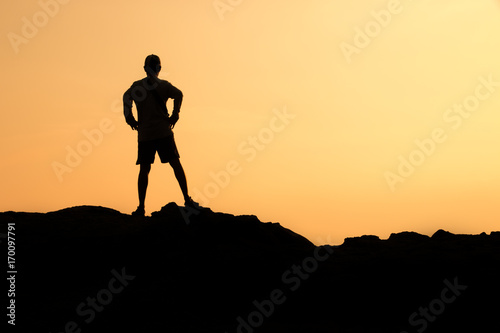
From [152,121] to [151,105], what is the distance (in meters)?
0.24

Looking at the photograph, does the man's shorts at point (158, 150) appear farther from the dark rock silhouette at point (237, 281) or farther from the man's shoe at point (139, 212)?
the dark rock silhouette at point (237, 281)

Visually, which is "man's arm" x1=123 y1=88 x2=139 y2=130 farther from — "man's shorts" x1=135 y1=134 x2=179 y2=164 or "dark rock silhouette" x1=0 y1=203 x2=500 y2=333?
"dark rock silhouette" x1=0 y1=203 x2=500 y2=333

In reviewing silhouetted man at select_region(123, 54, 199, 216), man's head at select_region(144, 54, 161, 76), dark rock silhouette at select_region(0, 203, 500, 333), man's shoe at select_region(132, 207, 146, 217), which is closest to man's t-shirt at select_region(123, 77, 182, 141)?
silhouetted man at select_region(123, 54, 199, 216)

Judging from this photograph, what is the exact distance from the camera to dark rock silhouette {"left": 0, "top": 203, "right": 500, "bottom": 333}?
7.47 meters

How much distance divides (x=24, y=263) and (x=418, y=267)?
194 inches

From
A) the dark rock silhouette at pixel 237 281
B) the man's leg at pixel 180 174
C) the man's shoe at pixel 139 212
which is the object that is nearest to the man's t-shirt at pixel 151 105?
the man's leg at pixel 180 174

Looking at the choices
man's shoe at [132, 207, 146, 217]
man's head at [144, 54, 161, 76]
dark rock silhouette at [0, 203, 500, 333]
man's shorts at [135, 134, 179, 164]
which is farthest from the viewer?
man's shoe at [132, 207, 146, 217]


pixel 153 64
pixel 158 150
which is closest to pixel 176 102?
pixel 153 64

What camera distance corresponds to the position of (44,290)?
836 centimetres

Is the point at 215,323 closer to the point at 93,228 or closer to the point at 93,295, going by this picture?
the point at 93,295

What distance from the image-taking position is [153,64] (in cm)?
1009

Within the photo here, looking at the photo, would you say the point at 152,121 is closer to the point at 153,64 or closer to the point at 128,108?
the point at 128,108

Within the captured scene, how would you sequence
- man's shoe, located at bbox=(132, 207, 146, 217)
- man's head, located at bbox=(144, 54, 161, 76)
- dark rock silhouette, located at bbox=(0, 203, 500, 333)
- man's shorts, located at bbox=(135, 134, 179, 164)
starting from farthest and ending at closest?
man's shoe, located at bbox=(132, 207, 146, 217)
man's shorts, located at bbox=(135, 134, 179, 164)
man's head, located at bbox=(144, 54, 161, 76)
dark rock silhouette, located at bbox=(0, 203, 500, 333)

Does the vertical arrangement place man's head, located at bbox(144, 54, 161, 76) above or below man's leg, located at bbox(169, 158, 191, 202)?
above
